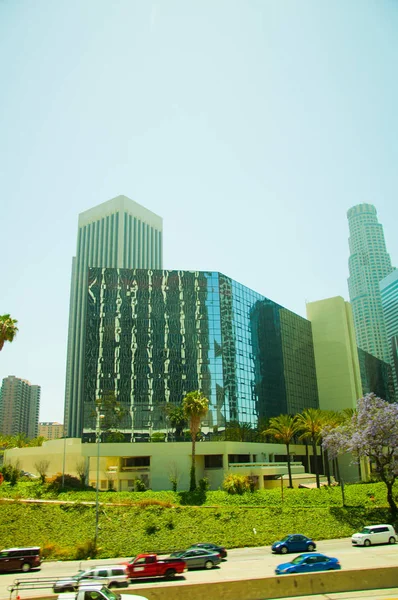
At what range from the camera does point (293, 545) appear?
36594 millimetres

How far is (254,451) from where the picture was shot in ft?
271

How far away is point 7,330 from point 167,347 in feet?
124

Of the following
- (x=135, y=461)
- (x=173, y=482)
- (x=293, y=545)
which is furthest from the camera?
(x=135, y=461)

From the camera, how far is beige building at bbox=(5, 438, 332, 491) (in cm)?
7100

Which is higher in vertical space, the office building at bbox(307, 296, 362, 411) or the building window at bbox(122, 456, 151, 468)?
the office building at bbox(307, 296, 362, 411)

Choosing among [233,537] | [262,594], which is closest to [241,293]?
[233,537]

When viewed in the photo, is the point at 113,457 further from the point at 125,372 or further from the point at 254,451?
the point at 254,451

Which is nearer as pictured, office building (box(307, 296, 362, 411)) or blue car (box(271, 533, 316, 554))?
blue car (box(271, 533, 316, 554))

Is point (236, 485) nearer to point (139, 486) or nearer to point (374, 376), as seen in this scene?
point (139, 486)

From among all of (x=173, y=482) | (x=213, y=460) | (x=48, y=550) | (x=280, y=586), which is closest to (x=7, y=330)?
(x=48, y=550)

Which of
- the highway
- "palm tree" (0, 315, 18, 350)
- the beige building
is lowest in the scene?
the highway

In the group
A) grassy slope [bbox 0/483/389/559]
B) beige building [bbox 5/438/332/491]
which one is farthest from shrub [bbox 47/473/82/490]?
grassy slope [bbox 0/483/389/559]

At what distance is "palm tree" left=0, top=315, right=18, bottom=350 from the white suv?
34.8m

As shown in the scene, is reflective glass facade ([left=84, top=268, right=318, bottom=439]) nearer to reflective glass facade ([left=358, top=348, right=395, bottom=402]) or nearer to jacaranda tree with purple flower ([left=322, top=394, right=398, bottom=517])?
jacaranda tree with purple flower ([left=322, top=394, right=398, bottom=517])
